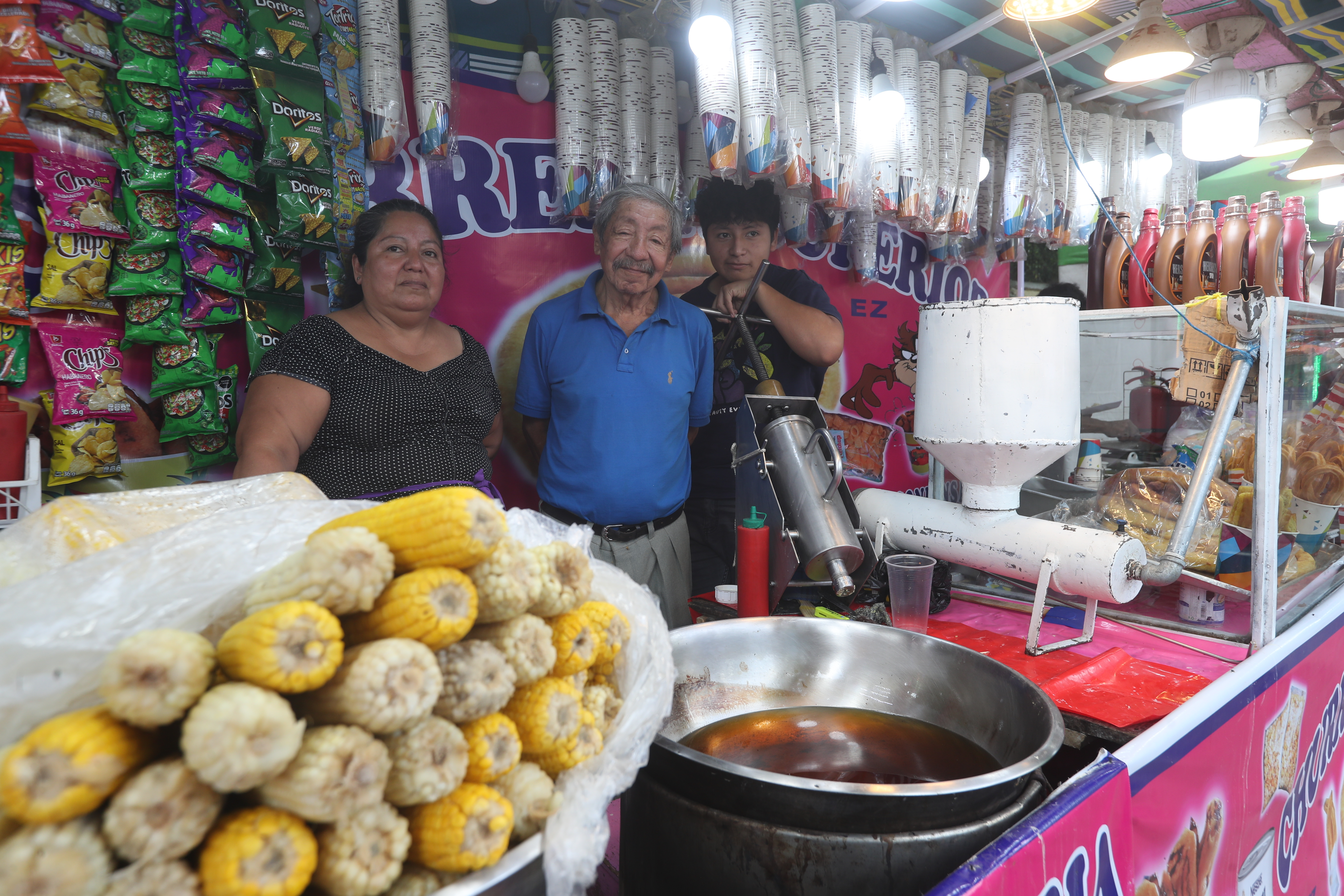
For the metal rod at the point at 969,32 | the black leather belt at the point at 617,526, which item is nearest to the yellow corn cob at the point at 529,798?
the black leather belt at the point at 617,526

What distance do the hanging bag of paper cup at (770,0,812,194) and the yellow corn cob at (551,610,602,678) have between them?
2245 millimetres

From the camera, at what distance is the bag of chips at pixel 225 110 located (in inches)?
82.3

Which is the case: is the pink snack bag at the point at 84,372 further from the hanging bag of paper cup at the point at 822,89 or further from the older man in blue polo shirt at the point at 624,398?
the hanging bag of paper cup at the point at 822,89

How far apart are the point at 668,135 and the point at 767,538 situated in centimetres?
181

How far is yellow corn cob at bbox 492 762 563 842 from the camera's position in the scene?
0.67 m

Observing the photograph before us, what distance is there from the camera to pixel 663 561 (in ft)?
8.32

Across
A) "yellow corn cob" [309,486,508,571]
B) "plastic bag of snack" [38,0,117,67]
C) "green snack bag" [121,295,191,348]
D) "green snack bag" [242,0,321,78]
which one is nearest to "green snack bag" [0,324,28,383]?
"green snack bag" [121,295,191,348]

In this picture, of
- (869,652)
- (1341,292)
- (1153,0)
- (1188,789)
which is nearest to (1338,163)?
(1341,292)

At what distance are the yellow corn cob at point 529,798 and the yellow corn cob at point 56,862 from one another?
298 millimetres

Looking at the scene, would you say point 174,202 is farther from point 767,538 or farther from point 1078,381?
point 1078,381

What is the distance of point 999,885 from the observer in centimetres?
80

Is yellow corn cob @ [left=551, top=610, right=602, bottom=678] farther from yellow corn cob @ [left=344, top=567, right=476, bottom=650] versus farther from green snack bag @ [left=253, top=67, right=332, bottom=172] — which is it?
green snack bag @ [left=253, top=67, right=332, bottom=172]

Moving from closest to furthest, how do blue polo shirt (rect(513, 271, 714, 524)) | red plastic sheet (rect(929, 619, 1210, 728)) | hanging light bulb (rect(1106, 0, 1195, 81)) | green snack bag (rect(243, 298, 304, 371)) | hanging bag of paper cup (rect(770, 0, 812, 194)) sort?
red plastic sheet (rect(929, 619, 1210, 728)) < green snack bag (rect(243, 298, 304, 371)) < blue polo shirt (rect(513, 271, 714, 524)) < hanging bag of paper cup (rect(770, 0, 812, 194)) < hanging light bulb (rect(1106, 0, 1195, 81))

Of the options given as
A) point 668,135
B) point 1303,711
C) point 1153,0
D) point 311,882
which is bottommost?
point 1303,711
